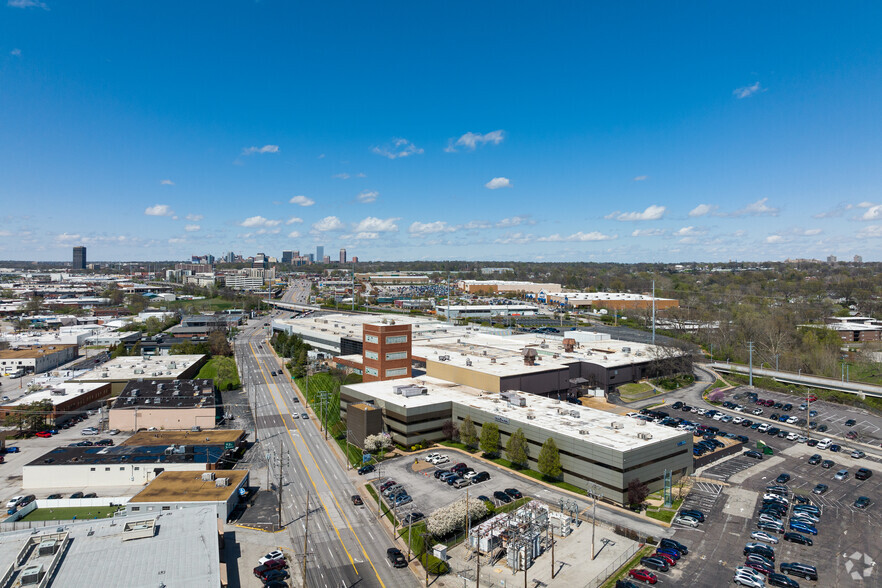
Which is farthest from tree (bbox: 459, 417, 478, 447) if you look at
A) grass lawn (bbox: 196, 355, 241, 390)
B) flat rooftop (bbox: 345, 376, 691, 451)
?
grass lawn (bbox: 196, 355, 241, 390)

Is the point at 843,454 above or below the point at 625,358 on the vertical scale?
below

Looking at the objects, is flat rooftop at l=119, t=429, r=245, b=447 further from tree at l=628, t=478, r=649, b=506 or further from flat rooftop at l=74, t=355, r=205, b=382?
tree at l=628, t=478, r=649, b=506

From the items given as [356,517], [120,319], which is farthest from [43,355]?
[356,517]

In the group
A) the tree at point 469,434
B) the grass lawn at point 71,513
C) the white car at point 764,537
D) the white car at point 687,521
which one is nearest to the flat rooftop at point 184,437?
the grass lawn at point 71,513

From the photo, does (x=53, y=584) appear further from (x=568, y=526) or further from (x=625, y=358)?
(x=625, y=358)

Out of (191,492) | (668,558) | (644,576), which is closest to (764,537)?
(668,558)

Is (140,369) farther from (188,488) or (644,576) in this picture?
(644,576)

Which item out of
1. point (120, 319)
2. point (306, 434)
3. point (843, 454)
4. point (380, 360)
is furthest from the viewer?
point (120, 319)
